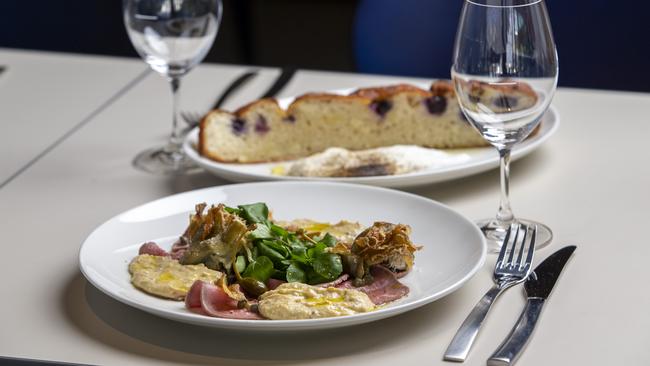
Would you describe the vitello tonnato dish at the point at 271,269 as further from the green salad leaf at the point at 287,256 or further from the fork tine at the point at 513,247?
the fork tine at the point at 513,247

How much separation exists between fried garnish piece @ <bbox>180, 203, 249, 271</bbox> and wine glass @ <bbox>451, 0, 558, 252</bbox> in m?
0.32

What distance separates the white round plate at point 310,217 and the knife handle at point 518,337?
72 mm

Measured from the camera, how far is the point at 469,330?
41.3 inches

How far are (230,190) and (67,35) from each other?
2.94 m

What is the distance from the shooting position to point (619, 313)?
3.61ft

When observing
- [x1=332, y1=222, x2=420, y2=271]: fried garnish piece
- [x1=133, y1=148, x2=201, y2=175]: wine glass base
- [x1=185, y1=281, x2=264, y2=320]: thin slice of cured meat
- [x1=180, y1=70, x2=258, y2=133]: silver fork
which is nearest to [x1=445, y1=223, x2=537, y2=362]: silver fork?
[x1=332, y1=222, x2=420, y2=271]: fried garnish piece

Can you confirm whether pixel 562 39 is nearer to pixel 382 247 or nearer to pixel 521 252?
pixel 521 252

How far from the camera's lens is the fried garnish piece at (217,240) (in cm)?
114

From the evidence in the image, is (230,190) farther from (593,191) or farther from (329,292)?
(593,191)

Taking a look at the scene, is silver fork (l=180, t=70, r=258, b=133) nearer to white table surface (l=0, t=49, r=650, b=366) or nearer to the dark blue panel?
white table surface (l=0, t=49, r=650, b=366)

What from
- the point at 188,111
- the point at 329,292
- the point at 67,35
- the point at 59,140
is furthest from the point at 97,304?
the point at 67,35

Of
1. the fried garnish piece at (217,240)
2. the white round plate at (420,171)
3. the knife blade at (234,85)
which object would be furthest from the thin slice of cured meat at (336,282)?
the knife blade at (234,85)

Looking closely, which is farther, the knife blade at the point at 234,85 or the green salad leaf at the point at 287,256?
the knife blade at the point at 234,85

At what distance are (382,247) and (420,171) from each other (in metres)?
0.41
